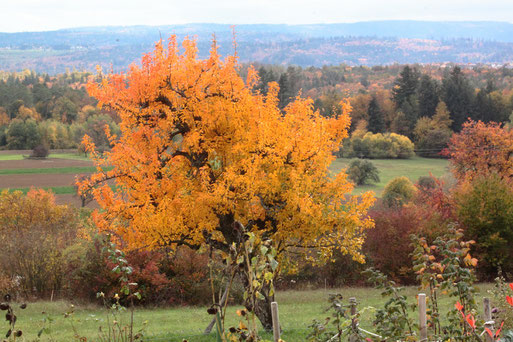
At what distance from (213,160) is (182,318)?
5951 mm

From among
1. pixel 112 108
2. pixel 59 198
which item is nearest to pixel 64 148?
pixel 59 198

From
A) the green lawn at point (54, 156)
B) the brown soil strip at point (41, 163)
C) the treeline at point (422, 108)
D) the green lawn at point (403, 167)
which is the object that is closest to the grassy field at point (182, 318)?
the green lawn at point (403, 167)

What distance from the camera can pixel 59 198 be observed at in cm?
6338

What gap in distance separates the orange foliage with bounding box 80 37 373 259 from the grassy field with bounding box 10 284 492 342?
2.28 metres

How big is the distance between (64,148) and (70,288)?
259 ft

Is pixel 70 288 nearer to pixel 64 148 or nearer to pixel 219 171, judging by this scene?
pixel 219 171

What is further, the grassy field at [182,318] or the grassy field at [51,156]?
the grassy field at [51,156]

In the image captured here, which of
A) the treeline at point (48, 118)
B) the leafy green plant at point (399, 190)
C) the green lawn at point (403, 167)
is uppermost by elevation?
the treeline at point (48, 118)

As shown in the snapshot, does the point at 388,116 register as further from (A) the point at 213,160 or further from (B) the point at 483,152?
(A) the point at 213,160

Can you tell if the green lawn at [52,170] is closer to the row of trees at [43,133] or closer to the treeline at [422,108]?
the row of trees at [43,133]

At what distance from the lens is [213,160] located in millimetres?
14297

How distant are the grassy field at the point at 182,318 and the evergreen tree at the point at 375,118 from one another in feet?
214

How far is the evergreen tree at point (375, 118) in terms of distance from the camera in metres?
86.8

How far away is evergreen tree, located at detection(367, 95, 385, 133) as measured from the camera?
3418 inches
